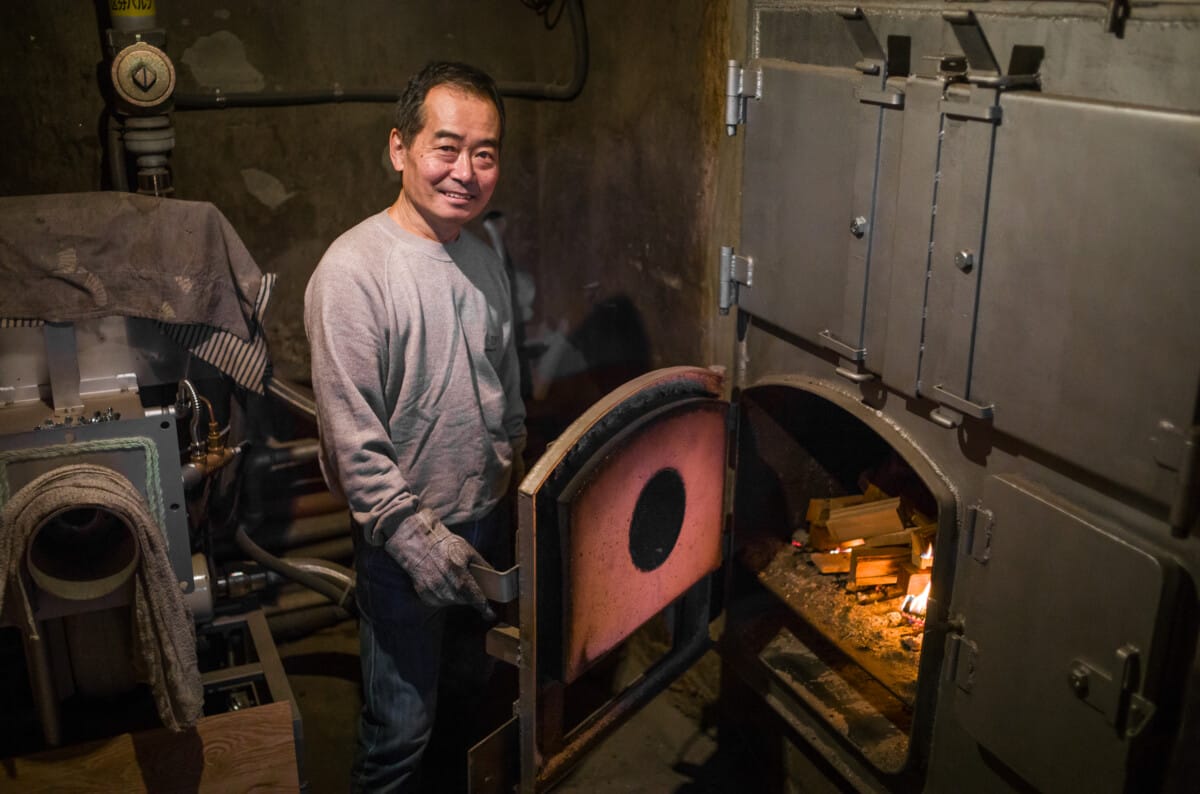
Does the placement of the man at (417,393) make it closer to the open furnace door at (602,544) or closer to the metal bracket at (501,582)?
the metal bracket at (501,582)

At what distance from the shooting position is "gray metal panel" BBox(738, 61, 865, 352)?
2.52 meters

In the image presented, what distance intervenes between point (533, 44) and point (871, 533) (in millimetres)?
2260

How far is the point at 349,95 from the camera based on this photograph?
396 cm

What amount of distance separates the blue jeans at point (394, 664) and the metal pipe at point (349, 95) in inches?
67.2

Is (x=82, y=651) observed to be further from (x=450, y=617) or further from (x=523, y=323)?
(x=523, y=323)

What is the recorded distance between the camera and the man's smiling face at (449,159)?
8.90 ft

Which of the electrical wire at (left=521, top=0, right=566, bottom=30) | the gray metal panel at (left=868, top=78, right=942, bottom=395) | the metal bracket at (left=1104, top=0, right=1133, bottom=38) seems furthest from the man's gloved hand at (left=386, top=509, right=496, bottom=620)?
the electrical wire at (left=521, top=0, right=566, bottom=30)

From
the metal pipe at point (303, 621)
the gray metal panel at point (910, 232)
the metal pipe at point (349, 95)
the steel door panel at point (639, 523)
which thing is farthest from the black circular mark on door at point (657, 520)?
the metal pipe at point (349, 95)

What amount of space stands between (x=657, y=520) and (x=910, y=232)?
3.08 feet

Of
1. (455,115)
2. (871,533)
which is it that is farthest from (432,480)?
(871,533)

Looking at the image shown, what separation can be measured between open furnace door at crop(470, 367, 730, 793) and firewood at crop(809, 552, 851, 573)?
2.16 feet

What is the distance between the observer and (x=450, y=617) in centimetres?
390

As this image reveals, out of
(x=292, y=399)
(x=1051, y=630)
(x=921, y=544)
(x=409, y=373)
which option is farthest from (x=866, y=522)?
(x=292, y=399)

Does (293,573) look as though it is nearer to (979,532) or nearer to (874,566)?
(874,566)
